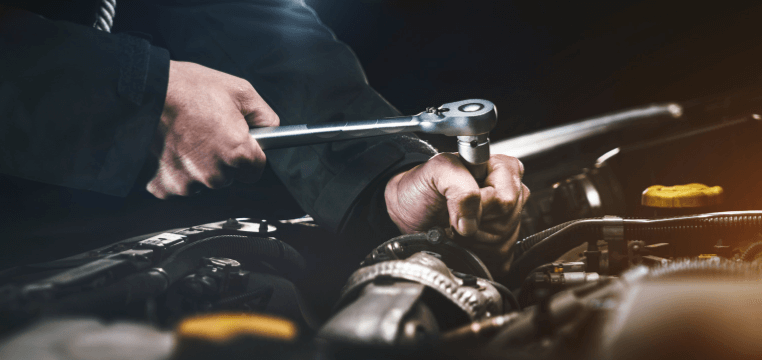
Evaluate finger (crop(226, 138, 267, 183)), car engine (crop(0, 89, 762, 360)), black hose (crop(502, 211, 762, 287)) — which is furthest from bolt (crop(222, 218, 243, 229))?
black hose (crop(502, 211, 762, 287))

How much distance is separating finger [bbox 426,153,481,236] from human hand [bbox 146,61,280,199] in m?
0.30

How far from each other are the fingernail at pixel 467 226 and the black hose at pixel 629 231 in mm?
79

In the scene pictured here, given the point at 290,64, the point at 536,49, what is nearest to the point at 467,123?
the point at 290,64

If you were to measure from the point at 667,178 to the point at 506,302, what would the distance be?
74 centimetres

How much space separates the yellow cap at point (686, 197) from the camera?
0.61 metres

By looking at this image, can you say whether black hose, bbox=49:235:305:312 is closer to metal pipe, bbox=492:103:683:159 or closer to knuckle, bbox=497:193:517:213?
knuckle, bbox=497:193:517:213

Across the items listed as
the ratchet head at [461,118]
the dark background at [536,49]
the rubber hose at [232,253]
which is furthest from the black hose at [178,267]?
the dark background at [536,49]

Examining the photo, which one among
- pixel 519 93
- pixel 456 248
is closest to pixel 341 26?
pixel 519 93

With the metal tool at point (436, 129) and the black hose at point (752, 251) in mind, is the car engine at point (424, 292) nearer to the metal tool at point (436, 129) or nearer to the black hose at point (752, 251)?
the black hose at point (752, 251)

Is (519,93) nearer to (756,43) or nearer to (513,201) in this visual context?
(756,43)

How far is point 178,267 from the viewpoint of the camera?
0.47 meters

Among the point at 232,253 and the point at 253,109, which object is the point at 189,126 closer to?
the point at 253,109

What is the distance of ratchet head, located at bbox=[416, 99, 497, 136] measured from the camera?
0.57 m

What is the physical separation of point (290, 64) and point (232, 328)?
91 centimetres
